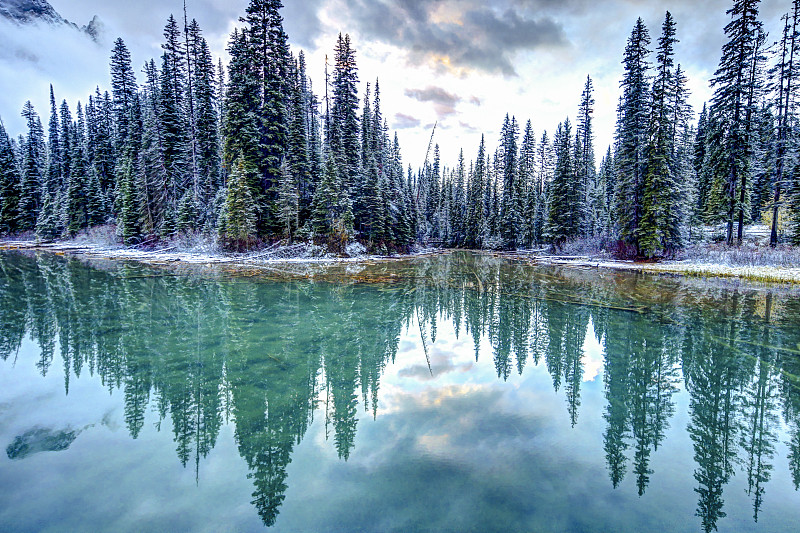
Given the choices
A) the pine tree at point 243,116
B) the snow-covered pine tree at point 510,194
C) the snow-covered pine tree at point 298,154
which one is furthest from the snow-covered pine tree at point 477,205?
the pine tree at point 243,116

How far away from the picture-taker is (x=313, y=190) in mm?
42594

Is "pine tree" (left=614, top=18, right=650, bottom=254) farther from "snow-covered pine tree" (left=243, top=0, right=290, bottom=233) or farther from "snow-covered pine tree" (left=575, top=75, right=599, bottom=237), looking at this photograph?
"snow-covered pine tree" (left=243, top=0, right=290, bottom=233)

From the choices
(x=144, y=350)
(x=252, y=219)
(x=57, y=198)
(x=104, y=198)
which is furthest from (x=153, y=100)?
(x=144, y=350)

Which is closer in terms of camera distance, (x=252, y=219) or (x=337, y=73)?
(x=252, y=219)

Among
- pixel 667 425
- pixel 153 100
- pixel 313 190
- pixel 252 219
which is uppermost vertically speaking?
pixel 153 100

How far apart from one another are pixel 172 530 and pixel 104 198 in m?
63.6

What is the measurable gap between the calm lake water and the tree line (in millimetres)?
23097

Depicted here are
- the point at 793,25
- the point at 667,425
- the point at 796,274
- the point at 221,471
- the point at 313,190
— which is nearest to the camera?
the point at 221,471

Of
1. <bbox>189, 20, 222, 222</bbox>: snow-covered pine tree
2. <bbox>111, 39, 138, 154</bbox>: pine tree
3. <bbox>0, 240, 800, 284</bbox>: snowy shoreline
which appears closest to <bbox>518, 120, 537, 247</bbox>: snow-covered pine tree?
<bbox>0, 240, 800, 284</bbox>: snowy shoreline

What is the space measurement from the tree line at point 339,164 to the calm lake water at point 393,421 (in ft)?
75.8

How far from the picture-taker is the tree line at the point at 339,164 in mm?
31781

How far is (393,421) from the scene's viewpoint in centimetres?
683

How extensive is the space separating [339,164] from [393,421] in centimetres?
3758

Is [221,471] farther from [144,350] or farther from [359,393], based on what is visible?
[144,350]
